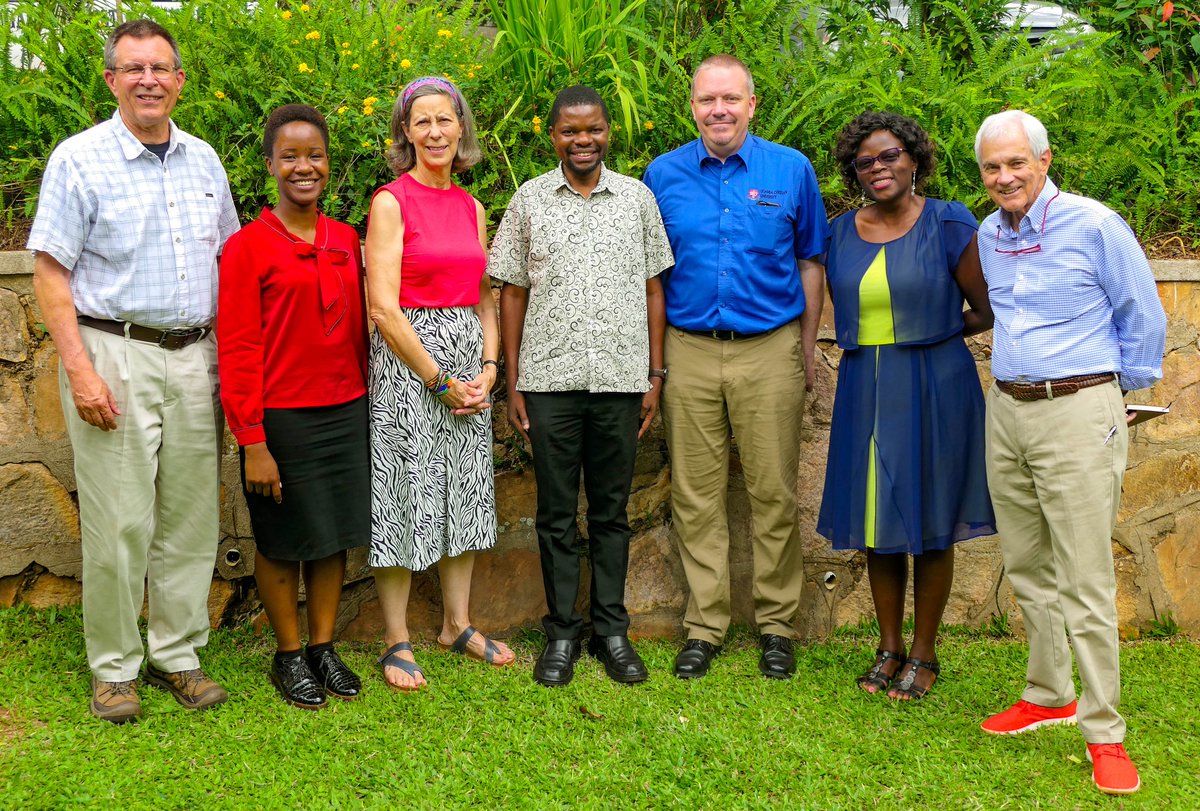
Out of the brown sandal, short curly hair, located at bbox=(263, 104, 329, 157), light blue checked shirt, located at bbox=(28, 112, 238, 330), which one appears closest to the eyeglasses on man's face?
light blue checked shirt, located at bbox=(28, 112, 238, 330)

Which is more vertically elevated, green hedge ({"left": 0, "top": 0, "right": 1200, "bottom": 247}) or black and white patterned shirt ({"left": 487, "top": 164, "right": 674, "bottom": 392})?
green hedge ({"left": 0, "top": 0, "right": 1200, "bottom": 247})

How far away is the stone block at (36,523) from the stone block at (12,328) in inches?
18.5

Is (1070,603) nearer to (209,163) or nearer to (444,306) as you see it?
(444,306)

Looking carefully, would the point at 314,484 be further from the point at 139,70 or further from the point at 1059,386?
the point at 1059,386

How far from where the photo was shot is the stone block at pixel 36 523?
427 centimetres

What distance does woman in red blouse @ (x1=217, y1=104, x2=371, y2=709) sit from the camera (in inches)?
139

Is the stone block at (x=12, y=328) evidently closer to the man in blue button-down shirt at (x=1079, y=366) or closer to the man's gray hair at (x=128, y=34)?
the man's gray hair at (x=128, y=34)

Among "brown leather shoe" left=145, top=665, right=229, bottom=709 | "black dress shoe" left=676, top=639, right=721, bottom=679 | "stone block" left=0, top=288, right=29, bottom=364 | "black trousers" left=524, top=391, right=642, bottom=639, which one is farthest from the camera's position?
"stone block" left=0, top=288, right=29, bottom=364

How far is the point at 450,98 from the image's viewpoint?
3.79m

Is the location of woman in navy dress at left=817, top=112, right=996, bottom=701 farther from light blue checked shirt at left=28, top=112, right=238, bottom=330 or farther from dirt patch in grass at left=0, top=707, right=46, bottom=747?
dirt patch in grass at left=0, top=707, right=46, bottom=747

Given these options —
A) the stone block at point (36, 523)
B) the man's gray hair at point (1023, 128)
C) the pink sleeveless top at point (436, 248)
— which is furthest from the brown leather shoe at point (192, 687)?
the man's gray hair at point (1023, 128)

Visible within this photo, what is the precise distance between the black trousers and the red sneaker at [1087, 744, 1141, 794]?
175cm

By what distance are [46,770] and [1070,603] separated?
3.33 metres

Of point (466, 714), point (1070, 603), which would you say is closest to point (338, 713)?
point (466, 714)
